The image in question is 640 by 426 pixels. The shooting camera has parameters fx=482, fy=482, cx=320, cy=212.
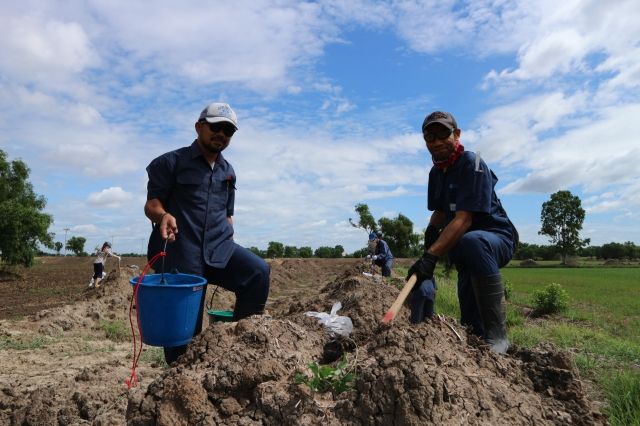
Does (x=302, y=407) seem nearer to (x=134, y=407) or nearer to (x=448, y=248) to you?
(x=134, y=407)

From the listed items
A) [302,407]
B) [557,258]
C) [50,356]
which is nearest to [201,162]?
[302,407]

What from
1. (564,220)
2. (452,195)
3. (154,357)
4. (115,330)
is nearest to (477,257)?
(452,195)

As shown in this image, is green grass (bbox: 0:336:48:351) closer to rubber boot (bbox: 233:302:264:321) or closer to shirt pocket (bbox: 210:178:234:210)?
rubber boot (bbox: 233:302:264:321)

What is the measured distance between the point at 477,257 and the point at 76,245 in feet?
297

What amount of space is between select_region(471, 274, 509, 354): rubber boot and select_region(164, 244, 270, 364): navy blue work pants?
1479 mm

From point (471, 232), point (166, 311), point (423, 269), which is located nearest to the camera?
point (166, 311)

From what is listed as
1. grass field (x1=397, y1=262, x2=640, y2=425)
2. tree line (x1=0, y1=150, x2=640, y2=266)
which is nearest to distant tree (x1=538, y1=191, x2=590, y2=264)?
tree line (x1=0, y1=150, x2=640, y2=266)

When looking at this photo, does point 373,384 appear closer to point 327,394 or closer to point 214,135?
point 327,394

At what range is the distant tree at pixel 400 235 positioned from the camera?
44.3 meters

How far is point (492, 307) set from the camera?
2.99 meters

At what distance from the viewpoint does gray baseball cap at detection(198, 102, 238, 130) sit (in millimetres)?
3334

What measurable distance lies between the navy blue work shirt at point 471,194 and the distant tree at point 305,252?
60215 millimetres

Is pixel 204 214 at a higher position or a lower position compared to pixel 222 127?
lower

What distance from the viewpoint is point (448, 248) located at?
10.3 feet
